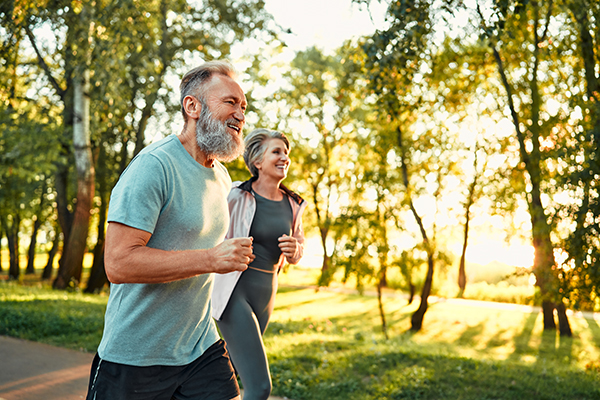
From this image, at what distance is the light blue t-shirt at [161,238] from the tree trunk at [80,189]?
12674mm

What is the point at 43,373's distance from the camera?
17.8 feet

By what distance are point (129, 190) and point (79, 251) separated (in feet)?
45.8

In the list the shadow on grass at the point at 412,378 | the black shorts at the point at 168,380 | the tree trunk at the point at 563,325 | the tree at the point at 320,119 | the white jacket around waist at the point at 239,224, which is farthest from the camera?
the tree at the point at 320,119

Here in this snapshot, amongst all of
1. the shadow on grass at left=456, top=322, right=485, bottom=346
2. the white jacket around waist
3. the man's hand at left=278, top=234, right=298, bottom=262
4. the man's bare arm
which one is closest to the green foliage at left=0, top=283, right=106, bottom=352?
the white jacket around waist

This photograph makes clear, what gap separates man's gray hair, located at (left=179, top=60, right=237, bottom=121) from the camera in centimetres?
211

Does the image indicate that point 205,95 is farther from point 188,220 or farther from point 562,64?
point 562,64

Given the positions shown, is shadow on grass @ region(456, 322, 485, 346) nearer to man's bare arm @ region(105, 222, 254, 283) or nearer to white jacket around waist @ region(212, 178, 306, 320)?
white jacket around waist @ region(212, 178, 306, 320)

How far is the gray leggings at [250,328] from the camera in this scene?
9.89ft

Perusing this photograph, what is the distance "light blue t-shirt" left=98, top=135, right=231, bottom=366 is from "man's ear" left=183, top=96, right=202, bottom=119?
0.14 meters

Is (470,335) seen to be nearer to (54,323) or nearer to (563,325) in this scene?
(563,325)

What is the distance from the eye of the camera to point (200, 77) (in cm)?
212

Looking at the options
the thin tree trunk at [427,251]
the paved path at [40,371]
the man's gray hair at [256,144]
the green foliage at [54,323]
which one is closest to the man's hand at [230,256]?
the man's gray hair at [256,144]

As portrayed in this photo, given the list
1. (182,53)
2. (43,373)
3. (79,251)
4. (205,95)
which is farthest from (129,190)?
(182,53)

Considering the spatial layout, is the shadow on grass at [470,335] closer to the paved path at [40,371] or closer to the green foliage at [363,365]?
the green foliage at [363,365]
